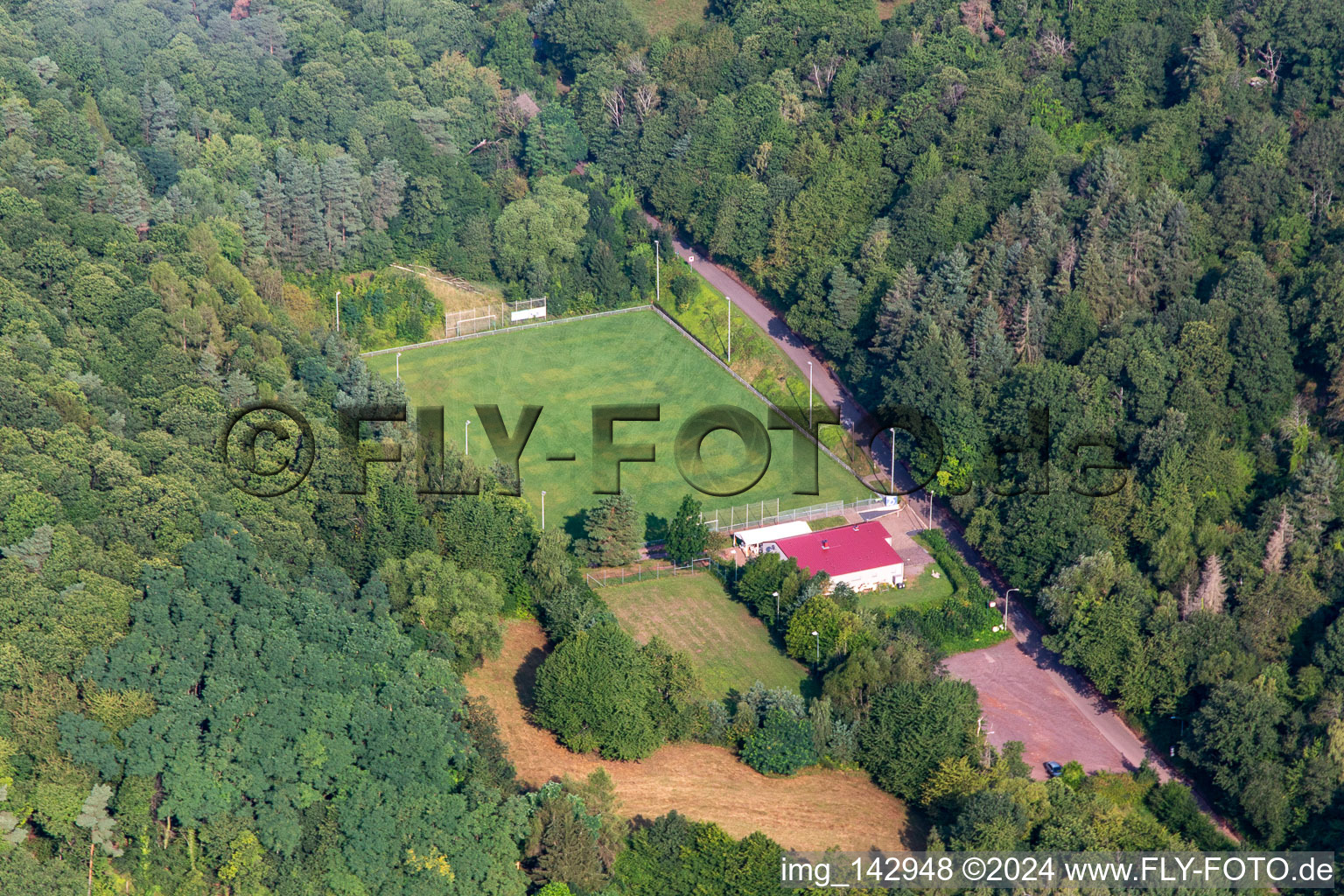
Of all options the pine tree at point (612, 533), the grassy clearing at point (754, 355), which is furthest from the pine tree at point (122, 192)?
the pine tree at point (612, 533)

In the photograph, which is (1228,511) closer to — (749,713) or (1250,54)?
(749,713)

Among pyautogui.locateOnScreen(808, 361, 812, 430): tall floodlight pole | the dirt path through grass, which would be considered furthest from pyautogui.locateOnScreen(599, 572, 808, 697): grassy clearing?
pyautogui.locateOnScreen(808, 361, 812, 430): tall floodlight pole

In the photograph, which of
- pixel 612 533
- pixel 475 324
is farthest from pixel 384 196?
pixel 612 533

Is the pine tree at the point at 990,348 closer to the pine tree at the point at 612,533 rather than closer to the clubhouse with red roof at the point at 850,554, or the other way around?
the clubhouse with red roof at the point at 850,554

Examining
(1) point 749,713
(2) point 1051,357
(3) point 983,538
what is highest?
(2) point 1051,357

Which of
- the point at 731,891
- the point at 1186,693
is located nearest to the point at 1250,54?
the point at 1186,693

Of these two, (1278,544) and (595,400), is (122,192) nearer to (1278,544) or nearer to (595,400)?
(595,400)

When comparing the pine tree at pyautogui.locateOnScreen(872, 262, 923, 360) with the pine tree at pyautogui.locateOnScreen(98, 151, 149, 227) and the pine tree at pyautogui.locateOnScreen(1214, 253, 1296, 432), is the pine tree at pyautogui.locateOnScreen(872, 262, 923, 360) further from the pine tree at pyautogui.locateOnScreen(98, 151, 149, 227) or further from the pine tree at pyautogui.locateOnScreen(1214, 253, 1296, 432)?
the pine tree at pyautogui.locateOnScreen(98, 151, 149, 227)
